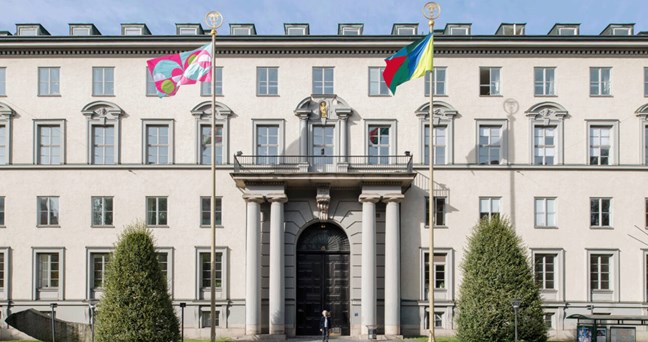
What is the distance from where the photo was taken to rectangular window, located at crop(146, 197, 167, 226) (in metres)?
44.4

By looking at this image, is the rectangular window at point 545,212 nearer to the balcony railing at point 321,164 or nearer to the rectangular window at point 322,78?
the balcony railing at point 321,164

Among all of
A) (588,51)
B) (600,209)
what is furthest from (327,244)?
(588,51)

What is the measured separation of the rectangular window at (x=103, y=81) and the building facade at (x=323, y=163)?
87 millimetres

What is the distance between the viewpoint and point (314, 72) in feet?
148

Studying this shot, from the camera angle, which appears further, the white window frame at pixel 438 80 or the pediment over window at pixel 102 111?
the white window frame at pixel 438 80

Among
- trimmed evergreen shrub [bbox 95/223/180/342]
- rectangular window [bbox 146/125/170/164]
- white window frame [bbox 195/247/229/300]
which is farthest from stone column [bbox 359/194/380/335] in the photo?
trimmed evergreen shrub [bbox 95/223/180/342]

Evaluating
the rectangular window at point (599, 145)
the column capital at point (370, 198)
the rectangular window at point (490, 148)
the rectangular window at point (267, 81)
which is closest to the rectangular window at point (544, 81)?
the rectangular window at point (599, 145)

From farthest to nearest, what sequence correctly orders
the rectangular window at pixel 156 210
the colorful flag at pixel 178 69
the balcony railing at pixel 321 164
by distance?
1. the rectangular window at pixel 156 210
2. the balcony railing at pixel 321 164
3. the colorful flag at pixel 178 69

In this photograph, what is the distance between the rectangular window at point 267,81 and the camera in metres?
45.2

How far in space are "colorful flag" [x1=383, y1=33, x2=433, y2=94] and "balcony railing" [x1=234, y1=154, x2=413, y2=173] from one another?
25.4 ft

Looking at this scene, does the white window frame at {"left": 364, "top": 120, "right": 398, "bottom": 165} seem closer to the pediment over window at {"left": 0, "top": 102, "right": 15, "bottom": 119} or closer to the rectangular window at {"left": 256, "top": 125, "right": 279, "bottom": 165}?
the rectangular window at {"left": 256, "top": 125, "right": 279, "bottom": 165}

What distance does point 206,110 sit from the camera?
44938 millimetres

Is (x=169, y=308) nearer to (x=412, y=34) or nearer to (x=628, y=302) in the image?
(x=412, y=34)

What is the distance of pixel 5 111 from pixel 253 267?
59.5 ft
